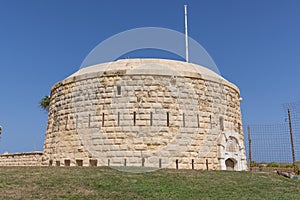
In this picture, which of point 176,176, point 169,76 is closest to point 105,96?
point 169,76

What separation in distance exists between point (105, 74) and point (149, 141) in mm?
4297

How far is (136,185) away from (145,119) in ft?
19.5

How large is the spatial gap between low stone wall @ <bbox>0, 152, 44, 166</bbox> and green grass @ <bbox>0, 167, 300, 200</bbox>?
30.8ft

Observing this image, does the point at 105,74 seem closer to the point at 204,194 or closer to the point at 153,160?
the point at 153,160

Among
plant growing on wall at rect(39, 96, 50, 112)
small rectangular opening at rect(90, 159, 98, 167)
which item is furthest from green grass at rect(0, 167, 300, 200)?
plant growing on wall at rect(39, 96, 50, 112)

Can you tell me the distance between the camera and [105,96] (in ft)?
54.3

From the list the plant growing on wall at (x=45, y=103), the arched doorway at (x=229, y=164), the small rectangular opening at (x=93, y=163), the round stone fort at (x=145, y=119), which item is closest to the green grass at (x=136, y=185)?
the round stone fort at (x=145, y=119)

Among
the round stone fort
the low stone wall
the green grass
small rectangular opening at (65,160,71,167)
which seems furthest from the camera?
the low stone wall

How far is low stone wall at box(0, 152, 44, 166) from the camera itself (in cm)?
2104

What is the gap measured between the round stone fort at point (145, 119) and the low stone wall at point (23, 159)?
10.7ft

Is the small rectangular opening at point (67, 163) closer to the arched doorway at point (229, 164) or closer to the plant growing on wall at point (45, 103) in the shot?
the arched doorway at point (229, 164)

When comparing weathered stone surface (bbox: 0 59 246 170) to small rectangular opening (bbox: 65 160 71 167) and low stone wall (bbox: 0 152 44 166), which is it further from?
low stone wall (bbox: 0 152 44 166)

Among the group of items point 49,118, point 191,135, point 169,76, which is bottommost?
point 191,135

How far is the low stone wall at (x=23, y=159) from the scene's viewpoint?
69.0 ft
